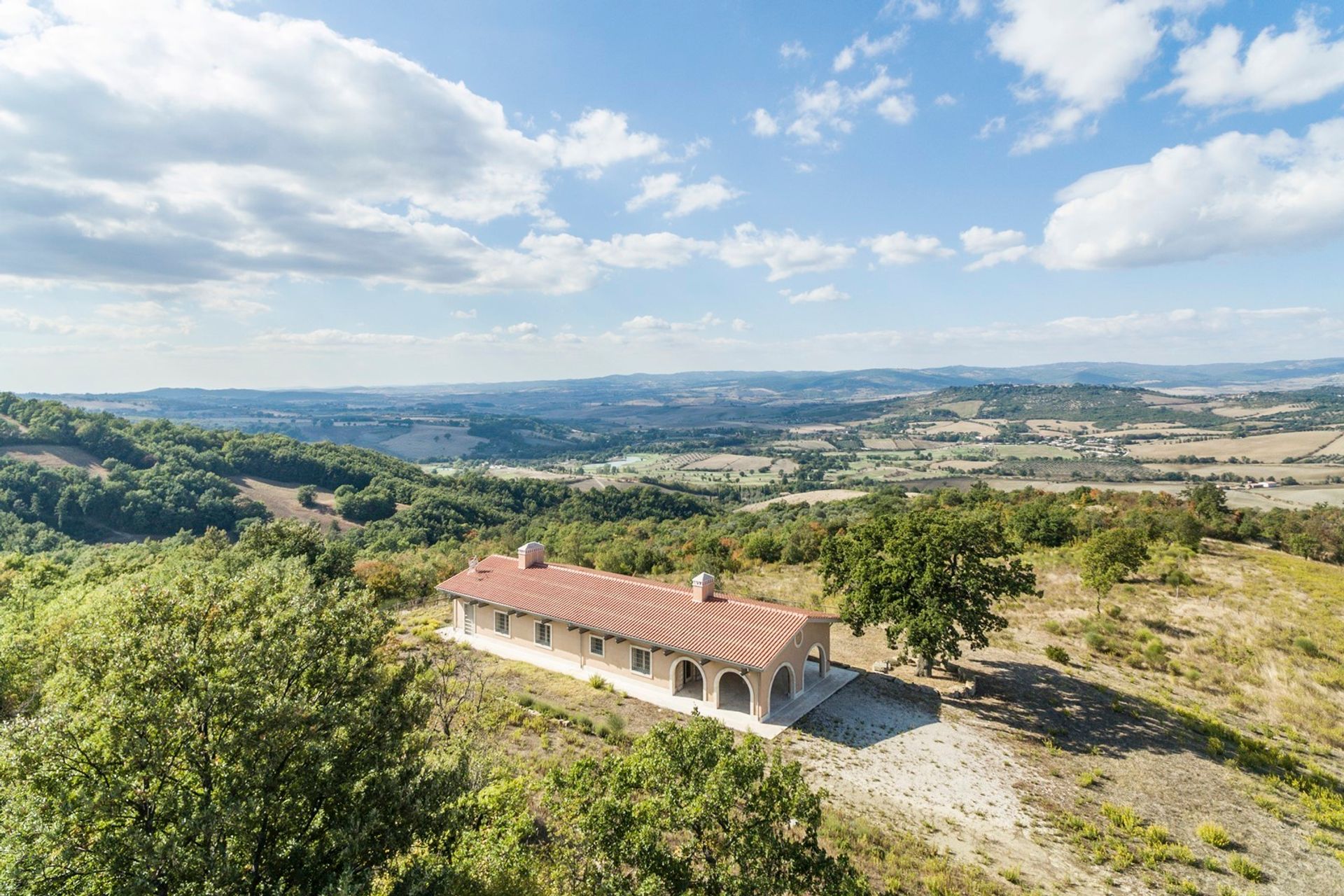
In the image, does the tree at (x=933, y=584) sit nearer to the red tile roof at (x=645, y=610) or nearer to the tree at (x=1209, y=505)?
the red tile roof at (x=645, y=610)

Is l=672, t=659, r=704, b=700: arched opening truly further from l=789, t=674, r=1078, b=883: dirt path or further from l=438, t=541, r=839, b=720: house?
l=789, t=674, r=1078, b=883: dirt path

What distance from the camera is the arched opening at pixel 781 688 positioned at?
25034mm

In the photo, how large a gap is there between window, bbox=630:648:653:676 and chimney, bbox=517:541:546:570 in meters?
9.05

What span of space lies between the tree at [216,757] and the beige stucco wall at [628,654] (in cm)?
1468

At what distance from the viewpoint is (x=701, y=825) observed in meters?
9.55

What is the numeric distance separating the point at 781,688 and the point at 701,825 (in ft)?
58.7

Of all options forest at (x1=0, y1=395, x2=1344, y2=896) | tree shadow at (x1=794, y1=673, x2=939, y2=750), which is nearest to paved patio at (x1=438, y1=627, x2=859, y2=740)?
tree shadow at (x1=794, y1=673, x2=939, y2=750)

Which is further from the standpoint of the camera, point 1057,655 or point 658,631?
point 1057,655

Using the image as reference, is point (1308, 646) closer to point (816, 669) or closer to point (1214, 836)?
point (1214, 836)

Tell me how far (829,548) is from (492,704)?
1687 cm

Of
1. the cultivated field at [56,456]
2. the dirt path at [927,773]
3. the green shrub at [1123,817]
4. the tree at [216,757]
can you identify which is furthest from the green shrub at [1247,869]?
the cultivated field at [56,456]

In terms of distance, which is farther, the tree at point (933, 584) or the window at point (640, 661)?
the window at point (640, 661)

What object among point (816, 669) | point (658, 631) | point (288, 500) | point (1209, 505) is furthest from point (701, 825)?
point (288, 500)

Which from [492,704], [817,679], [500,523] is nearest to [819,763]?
[817,679]
